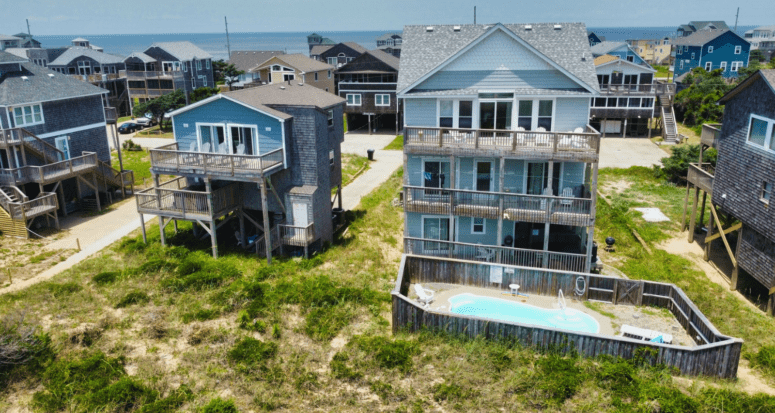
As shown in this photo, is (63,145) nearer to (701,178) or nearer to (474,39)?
(474,39)

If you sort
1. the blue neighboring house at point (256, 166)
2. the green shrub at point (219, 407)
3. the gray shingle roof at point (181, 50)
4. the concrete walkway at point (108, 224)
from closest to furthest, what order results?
the green shrub at point (219, 407), the blue neighboring house at point (256, 166), the concrete walkway at point (108, 224), the gray shingle roof at point (181, 50)

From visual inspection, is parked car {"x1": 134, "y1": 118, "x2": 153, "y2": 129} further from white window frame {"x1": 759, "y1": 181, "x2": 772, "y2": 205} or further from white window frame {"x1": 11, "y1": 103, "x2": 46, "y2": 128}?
white window frame {"x1": 759, "y1": 181, "x2": 772, "y2": 205}

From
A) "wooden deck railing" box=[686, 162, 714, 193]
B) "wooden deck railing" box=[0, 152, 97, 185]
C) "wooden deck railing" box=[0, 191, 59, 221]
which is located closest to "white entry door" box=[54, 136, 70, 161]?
"wooden deck railing" box=[0, 152, 97, 185]

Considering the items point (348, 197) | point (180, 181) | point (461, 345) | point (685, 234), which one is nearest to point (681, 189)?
point (685, 234)

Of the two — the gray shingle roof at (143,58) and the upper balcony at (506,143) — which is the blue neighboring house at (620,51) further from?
the gray shingle roof at (143,58)

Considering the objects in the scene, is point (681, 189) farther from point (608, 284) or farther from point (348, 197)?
point (348, 197)

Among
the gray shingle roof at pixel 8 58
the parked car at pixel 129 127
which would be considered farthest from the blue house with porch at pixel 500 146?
the parked car at pixel 129 127

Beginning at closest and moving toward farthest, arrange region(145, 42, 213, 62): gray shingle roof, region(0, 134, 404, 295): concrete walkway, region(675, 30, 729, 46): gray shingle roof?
region(0, 134, 404, 295): concrete walkway
region(145, 42, 213, 62): gray shingle roof
region(675, 30, 729, 46): gray shingle roof
